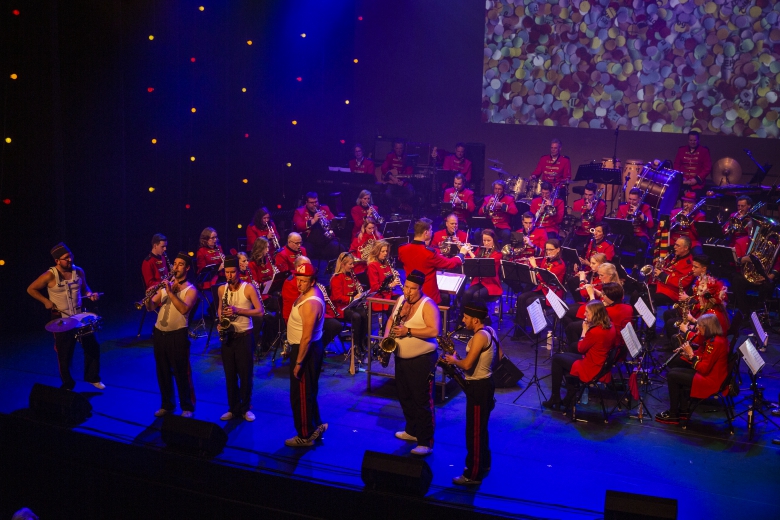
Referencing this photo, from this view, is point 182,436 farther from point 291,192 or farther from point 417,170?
point 417,170

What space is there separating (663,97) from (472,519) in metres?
12.6

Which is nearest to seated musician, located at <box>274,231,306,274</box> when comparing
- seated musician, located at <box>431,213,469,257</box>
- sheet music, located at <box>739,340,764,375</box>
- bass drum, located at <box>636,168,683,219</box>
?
seated musician, located at <box>431,213,469,257</box>

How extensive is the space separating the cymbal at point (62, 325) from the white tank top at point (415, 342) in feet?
12.3

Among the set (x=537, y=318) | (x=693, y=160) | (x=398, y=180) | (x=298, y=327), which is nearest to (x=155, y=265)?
(x=298, y=327)

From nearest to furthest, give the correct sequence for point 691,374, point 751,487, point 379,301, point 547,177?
1. point 751,487
2. point 691,374
3. point 379,301
4. point 547,177

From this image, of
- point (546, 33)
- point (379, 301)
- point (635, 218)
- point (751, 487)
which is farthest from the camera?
point (546, 33)

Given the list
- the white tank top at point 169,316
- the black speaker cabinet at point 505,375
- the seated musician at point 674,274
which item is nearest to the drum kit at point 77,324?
the white tank top at point 169,316

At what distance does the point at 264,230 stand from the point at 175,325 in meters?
4.89

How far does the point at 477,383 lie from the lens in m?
6.12

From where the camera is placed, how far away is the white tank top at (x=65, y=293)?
802 centimetres

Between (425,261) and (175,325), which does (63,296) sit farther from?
(425,261)

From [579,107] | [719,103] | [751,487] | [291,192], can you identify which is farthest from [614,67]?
[751,487]

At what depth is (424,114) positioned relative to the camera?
712 inches

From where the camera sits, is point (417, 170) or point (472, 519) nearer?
point (472, 519)
